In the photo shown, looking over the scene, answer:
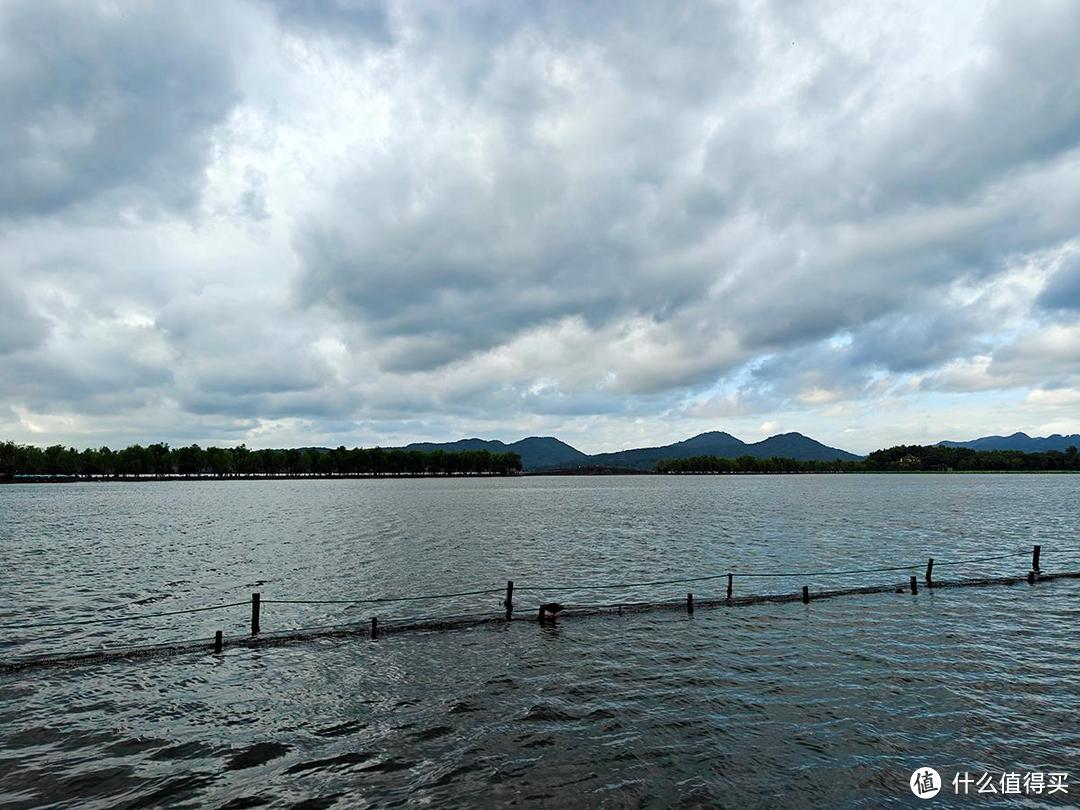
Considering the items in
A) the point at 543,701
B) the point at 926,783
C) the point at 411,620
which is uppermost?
the point at 411,620

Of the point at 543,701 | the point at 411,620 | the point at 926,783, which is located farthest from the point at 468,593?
the point at 926,783

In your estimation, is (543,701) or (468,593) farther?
(468,593)

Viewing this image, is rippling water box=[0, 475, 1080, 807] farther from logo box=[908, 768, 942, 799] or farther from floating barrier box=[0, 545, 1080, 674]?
floating barrier box=[0, 545, 1080, 674]

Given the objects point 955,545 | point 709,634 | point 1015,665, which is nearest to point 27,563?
point 709,634

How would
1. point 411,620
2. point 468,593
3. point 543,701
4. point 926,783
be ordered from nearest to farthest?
1. point 926,783
2. point 543,701
3. point 411,620
4. point 468,593

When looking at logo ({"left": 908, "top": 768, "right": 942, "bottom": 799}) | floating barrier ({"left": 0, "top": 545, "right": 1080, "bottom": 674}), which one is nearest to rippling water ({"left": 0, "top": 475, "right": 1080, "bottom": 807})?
logo ({"left": 908, "top": 768, "right": 942, "bottom": 799})

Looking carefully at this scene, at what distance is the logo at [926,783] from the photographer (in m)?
17.0

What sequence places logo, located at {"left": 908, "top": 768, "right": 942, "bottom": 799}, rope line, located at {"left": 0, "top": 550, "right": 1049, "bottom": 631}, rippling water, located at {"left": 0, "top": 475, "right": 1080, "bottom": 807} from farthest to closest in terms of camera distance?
rope line, located at {"left": 0, "top": 550, "right": 1049, "bottom": 631}
rippling water, located at {"left": 0, "top": 475, "right": 1080, "bottom": 807}
logo, located at {"left": 908, "top": 768, "right": 942, "bottom": 799}

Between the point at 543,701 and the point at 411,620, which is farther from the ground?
the point at 411,620

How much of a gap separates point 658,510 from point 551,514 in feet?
79.3

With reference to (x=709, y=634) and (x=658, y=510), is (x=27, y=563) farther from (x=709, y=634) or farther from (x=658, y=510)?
(x=658, y=510)

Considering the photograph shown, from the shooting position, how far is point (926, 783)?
17484 millimetres

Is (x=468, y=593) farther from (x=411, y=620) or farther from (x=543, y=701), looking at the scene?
(x=543, y=701)

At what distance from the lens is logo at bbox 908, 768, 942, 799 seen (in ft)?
55.8
